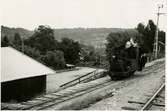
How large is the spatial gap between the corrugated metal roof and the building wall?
40 cm

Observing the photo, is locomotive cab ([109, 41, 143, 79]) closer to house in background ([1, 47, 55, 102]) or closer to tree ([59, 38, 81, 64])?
house in background ([1, 47, 55, 102])

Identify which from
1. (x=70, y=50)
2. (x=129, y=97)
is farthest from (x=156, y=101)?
(x=70, y=50)

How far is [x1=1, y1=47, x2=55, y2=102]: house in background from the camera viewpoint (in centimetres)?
1350

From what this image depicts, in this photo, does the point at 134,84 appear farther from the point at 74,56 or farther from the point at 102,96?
the point at 74,56

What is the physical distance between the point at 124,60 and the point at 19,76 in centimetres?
598

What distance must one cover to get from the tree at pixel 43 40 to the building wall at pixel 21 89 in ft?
124

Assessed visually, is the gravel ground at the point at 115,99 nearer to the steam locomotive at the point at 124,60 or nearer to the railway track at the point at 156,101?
the railway track at the point at 156,101

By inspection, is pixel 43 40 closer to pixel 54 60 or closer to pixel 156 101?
pixel 54 60

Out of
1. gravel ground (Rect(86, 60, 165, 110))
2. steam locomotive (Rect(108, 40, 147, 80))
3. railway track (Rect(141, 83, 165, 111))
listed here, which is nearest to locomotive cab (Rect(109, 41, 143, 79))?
steam locomotive (Rect(108, 40, 147, 80))

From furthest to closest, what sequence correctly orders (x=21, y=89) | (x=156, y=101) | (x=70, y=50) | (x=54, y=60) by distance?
(x=70, y=50), (x=54, y=60), (x=21, y=89), (x=156, y=101)

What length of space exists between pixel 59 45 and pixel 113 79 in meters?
35.7

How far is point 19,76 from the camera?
544 inches

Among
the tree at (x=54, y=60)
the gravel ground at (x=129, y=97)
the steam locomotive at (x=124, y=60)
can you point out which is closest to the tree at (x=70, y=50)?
the tree at (x=54, y=60)

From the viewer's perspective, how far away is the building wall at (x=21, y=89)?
45.4 feet
